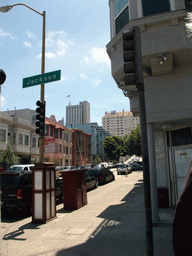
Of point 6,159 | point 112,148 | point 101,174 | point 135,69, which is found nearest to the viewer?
point 135,69

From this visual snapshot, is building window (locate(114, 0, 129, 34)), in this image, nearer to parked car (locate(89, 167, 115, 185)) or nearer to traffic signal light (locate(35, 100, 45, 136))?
traffic signal light (locate(35, 100, 45, 136))

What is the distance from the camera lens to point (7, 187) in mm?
9602

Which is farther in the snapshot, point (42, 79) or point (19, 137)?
point (19, 137)

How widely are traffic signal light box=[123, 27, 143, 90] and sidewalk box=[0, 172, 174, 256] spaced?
365 centimetres

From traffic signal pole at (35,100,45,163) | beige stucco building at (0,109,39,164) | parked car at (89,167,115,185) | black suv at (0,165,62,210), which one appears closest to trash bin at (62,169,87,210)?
black suv at (0,165,62,210)

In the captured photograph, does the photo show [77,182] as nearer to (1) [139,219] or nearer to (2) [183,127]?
(1) [139,219]

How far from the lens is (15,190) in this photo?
31.1 feet

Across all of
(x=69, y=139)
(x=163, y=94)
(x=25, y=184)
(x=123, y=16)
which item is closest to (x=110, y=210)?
(x=25, y=184)

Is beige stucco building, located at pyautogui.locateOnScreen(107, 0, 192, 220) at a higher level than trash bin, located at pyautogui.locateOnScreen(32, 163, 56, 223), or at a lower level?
higher

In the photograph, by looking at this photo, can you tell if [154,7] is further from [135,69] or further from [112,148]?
[112,148]

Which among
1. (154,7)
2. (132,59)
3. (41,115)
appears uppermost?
(154,7)

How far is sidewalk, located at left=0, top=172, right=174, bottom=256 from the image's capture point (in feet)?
16.5

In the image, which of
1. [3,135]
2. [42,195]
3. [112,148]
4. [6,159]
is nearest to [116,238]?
[42,195]

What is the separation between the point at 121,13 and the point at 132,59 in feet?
18.0
